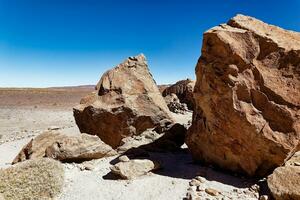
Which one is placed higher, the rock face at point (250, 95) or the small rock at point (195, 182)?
the rock face at point (250, 95)

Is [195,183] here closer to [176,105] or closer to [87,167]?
[87,167]

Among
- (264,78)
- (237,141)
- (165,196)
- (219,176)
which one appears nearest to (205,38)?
(264,78)

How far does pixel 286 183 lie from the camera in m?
8.16

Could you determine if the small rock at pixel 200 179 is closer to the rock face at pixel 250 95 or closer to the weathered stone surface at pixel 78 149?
the rock face at pixel 250 95

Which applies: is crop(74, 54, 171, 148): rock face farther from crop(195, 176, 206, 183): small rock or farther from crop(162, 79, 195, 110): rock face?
crop(162, 79, 195, 110): rock face

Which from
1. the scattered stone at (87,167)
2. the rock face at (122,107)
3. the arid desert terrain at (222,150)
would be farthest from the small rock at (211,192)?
the rock face at (122,107)

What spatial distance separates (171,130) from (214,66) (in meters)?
3.98

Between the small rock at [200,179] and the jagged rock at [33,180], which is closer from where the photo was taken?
the small rock at [200,179]

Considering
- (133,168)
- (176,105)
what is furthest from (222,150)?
(176,105)

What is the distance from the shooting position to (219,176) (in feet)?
32.2

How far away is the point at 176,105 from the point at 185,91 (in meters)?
1.81

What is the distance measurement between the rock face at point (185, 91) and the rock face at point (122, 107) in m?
11.1

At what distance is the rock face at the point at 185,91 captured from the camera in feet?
86.1

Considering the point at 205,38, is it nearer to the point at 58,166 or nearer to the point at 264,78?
the point at 264,78
